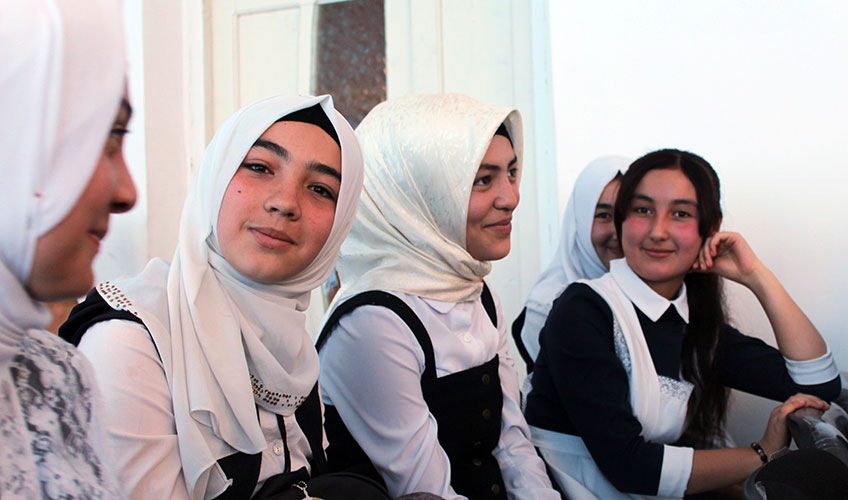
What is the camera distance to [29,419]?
64 cm

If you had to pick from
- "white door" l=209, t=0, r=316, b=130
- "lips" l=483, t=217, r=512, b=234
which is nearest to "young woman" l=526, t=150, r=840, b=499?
"lips" l=483, t=217, r=512, b=234

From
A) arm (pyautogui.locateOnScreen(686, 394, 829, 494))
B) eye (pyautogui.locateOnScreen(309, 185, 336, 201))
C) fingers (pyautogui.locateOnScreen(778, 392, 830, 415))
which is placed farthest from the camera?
fingers (pyautogui.locateOnScreen(778, 392, 830, 415))

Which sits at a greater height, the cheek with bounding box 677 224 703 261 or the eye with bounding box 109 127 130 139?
the eye with bounding box 109 127 130 139

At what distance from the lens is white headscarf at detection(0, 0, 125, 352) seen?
54 cm

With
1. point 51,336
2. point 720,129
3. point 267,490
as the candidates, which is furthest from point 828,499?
point 720,129

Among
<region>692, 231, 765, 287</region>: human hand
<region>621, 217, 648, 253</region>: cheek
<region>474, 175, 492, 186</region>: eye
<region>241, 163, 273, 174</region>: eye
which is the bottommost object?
<region>692, 231, 765, 287</region>: human hand

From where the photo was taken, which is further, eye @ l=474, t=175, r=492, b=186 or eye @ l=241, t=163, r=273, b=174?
eye @ l=474, t=175, r=492, b=186

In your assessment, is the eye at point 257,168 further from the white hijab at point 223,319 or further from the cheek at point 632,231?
the cheek at point 632,231

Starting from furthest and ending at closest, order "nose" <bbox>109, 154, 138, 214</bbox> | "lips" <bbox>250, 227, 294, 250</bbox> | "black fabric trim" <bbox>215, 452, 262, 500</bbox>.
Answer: "lips" <bbox>250, 227, 294, 250</bbox> → "black fabric trim" <bbox>215, 452, 262, 500</bbox> → "nose" <bbox>109, 154, 138, 214</bbox>

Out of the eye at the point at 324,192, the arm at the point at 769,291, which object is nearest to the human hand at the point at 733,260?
the arm at the point at 769,291

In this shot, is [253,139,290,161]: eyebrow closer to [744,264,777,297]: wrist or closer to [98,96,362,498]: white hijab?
[98,96,362,498]: white hijab

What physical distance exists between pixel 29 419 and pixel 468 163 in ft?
3.61

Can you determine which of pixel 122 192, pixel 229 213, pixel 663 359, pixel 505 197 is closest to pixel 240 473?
pixel 229 213

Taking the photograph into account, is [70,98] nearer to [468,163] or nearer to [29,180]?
[29,180]
